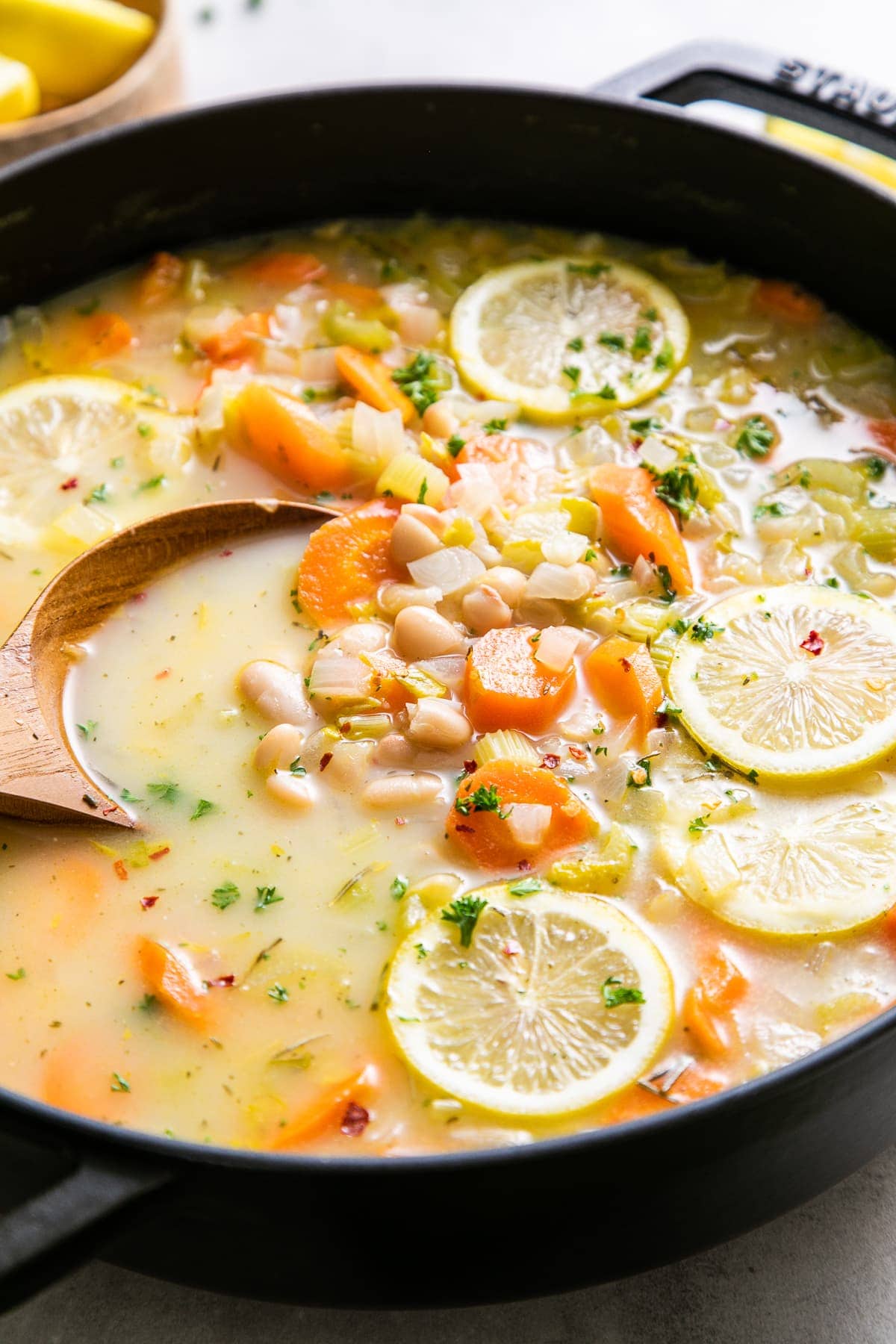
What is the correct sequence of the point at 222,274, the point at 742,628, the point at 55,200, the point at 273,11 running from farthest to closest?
the point at 273,11
the point at 222,274
the point at 55,200
the point at 742,628

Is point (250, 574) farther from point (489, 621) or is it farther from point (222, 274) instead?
point (222, 274)

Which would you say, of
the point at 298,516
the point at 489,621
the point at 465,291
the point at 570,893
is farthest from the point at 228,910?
the point at 465,291

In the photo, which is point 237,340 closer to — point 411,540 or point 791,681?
point 411,540

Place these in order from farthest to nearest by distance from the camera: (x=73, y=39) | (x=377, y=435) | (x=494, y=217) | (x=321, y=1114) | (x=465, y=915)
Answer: (x=73, y=39) < (x=494, y=217) < (x=377, y=435) < (x=465, y=915) < (x=321, y=1114)

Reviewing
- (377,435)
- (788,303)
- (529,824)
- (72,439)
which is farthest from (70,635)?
(788,303)

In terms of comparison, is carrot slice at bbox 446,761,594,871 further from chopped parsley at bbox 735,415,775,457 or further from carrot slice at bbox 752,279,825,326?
carrot slice at bbox 752,279,825,326

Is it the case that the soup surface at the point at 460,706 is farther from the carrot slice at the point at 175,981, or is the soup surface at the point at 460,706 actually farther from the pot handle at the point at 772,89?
the pot handle at the point at 772,89
